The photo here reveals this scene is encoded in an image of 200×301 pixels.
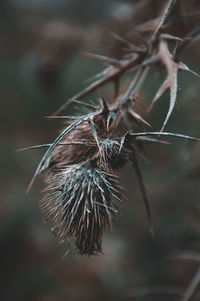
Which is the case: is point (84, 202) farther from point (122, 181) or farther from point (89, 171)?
point (122, 181)

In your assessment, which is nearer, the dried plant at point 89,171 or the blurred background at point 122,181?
the dried plant at point 89,171

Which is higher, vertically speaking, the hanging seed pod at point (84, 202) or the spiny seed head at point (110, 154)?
the spiny seed head at point (110, 154)

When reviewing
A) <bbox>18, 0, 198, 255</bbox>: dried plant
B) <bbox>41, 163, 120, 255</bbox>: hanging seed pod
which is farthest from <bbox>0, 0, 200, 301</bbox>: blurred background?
<bbox>41, 163, 120, 255</bbox>: hanging seed pod

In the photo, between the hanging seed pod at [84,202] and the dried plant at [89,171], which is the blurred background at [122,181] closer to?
the dried plant at [89,171]

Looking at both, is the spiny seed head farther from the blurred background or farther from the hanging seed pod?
the blurred background

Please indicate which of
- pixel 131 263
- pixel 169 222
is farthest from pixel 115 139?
pixel 131 263

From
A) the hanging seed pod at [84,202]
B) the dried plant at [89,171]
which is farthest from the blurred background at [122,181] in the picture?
the hanging seed pod at [84,202]
